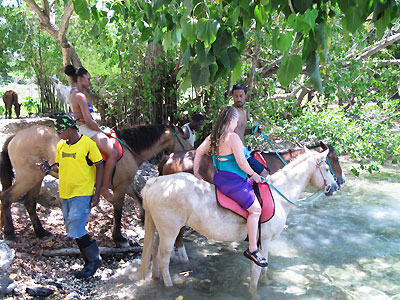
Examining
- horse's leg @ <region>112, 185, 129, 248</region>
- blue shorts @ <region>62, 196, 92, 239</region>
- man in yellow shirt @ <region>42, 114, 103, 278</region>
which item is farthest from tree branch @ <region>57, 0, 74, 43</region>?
blue shorts @ <region>62, 196, 92, 239</region>

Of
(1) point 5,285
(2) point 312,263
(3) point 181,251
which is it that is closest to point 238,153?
(3) point 181,251

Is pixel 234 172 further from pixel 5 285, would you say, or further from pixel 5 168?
pixel 5 168

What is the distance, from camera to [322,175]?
16.8ft

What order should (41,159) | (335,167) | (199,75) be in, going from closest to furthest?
(199,75), (41,159), (335,167)

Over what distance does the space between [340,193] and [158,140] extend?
243 inches

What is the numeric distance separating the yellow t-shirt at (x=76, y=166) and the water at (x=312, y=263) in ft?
4.84

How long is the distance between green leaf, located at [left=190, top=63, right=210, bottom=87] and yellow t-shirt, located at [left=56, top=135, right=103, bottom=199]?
2.40m

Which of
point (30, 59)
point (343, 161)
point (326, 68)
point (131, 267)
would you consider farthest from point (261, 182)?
point (30, 59)

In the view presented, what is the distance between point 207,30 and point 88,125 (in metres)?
3.43

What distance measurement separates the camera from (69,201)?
4664 mm

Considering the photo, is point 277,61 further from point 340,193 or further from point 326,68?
point 340,193

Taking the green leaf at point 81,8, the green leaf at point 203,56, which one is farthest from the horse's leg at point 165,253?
the green leaf at point 81,8

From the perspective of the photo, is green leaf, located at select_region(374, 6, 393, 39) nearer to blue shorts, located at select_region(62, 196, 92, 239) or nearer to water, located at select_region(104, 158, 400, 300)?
water, located at select_region(104, 158, 400, 300)

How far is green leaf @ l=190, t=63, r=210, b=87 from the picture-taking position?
8.94 feet
